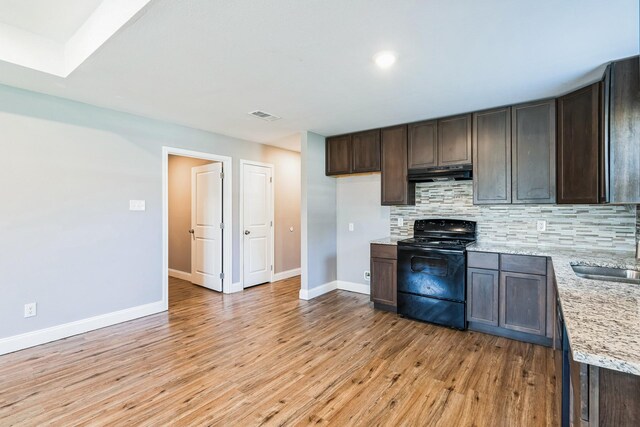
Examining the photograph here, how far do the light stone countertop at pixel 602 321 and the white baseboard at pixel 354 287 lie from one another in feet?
9.35

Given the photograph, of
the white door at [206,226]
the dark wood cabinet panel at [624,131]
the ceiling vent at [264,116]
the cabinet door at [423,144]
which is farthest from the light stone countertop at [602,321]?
the white door at [206,226]

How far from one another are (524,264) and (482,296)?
51cm

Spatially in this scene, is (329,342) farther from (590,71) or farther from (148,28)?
(590,71)

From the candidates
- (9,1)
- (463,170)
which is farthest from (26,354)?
(463,170)

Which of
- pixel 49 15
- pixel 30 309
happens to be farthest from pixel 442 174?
pixel 30 309

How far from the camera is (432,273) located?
3.44m

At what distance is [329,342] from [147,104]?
10.0ft

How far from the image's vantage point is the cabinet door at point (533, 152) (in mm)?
3098

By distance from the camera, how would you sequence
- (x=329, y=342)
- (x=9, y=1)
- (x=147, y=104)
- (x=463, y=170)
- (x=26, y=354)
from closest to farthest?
(x=9, y=1), (x=26, y=354), (x=329, y=342), (x=147, y=104), (x=463, y=170)

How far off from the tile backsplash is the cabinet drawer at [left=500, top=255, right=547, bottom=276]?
0.61m

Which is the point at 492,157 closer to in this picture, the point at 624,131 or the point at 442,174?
the point at 442,174

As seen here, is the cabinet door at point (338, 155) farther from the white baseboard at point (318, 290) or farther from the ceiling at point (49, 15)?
the ceiling at point (49, 15)

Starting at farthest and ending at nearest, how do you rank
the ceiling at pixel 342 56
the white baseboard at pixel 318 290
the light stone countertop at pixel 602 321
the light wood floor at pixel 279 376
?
the white baseboard at pixel 318 290 < the light wood floor at pixel 279 376 < the ceiling at pixel 342 56 < the light stone countertop at pixel 602 321

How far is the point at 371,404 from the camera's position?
→ 2090 millimetres
